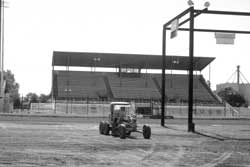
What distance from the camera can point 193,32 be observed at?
33062 mm

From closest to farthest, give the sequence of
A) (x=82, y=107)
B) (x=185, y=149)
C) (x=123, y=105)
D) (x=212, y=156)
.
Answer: (x=212, y=156) < (x=185, y=149) < (x=123, y=105) < (x=82, y=107)

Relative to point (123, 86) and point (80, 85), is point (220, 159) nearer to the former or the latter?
point (80, 85)

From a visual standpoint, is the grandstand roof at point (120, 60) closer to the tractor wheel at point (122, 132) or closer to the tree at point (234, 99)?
the tree at point (234, 99)

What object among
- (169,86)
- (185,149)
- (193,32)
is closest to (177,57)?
(169,86)

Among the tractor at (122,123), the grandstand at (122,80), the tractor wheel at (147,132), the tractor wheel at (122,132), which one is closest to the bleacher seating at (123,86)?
the grandstand at (122,80)

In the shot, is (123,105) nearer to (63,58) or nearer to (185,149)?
(185,149)

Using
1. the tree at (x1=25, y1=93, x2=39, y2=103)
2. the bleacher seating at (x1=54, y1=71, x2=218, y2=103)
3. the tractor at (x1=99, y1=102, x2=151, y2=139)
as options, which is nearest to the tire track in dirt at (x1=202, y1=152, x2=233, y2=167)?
the tractor at (x1=99, y1=102, x2=151, y2=139)

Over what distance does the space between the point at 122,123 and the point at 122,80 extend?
64.3m

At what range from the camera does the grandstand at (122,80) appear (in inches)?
3300

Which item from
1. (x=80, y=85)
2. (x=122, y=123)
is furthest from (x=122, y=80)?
(x=122, y=123)

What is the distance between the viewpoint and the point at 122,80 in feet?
297

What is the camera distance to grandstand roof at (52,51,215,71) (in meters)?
86.4

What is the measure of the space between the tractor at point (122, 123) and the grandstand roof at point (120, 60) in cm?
5747

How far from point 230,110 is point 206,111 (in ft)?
15.9
